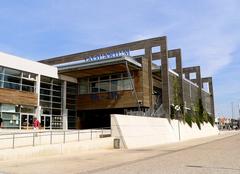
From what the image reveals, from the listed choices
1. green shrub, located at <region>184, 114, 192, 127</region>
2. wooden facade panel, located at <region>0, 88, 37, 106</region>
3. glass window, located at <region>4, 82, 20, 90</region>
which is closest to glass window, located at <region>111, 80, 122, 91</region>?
wooden facade panel, located at <region>0, 88, 37, 106</region>

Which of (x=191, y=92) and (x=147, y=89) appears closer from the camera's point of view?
(x=147, y=89)

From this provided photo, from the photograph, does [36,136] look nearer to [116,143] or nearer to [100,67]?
[116,143]

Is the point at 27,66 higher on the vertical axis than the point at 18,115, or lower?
higher

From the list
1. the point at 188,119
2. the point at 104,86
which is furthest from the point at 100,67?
the point at 188,119

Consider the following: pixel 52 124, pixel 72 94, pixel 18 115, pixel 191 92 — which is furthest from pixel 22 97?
pixel 191 92

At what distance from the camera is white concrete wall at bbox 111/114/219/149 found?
25438mm

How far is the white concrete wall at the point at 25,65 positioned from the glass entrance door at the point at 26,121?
13.6ft

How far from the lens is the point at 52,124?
34.1m

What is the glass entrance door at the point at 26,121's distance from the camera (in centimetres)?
2989

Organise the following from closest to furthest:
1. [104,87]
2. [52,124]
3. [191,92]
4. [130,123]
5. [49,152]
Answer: [49,152] → [130,123] → [52,124] → [104,87] → [191,92]

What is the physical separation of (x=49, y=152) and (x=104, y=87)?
18.3m

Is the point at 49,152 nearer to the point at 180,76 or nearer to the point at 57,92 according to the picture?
the point at 57,92

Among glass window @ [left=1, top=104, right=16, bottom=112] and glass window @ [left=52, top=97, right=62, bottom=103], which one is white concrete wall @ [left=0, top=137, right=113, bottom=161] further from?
glass window @ [left=52, top=97, right=62, bottom=103]

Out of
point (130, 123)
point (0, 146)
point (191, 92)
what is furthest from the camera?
point (191, 92)
